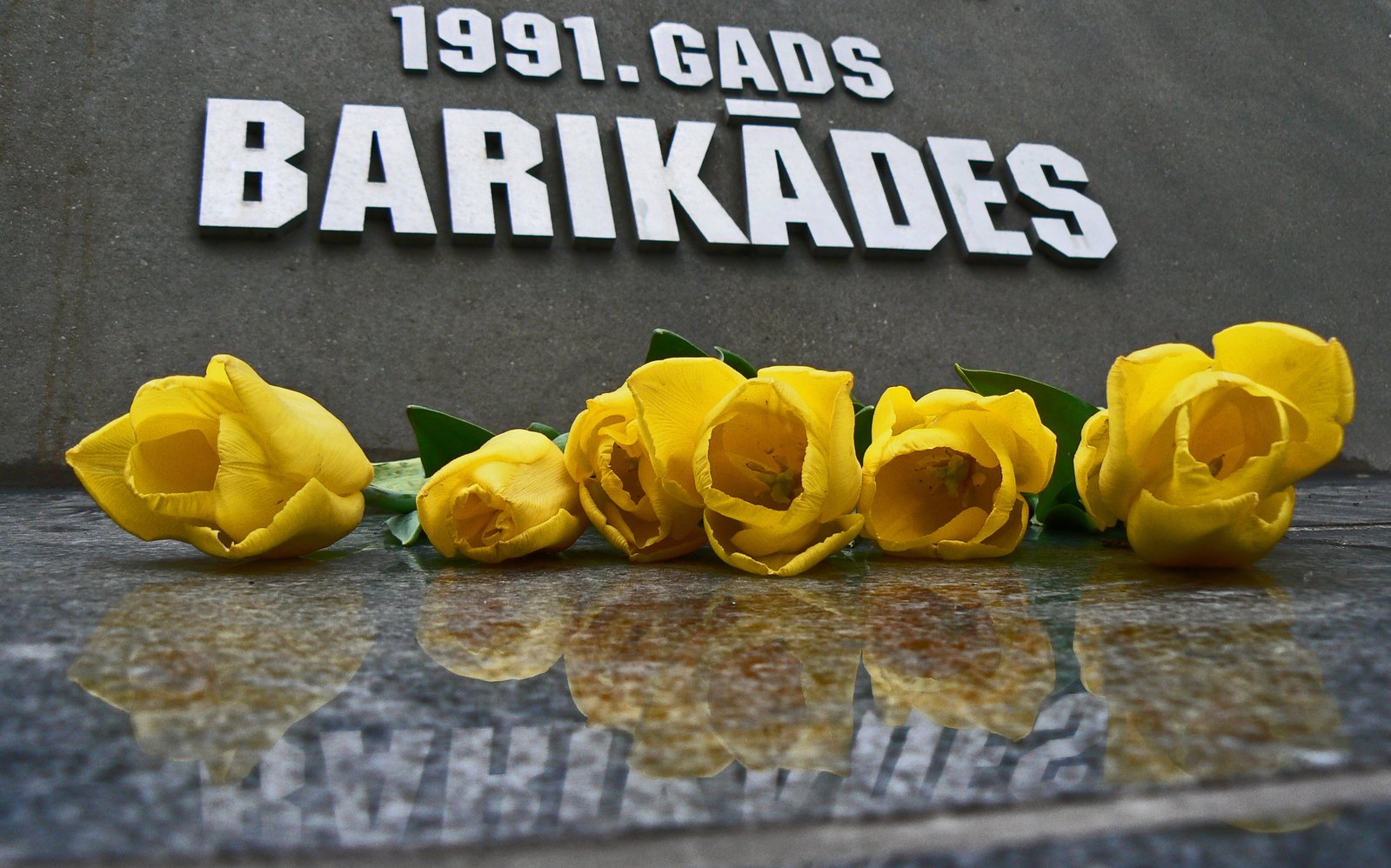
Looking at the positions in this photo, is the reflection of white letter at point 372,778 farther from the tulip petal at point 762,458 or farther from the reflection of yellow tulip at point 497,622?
the tulip petal at point 762,458

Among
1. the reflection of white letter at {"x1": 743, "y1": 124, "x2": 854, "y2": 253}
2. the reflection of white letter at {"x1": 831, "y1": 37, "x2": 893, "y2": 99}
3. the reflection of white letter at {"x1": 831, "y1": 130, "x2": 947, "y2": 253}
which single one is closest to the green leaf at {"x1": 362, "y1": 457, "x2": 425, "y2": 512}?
the reflection of white letter at {"x1": 743, "y1": 124, "x2": 854, "y2": 253}

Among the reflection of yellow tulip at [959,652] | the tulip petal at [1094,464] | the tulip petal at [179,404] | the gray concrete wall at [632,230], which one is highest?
the gray concrete wall at [632,230]

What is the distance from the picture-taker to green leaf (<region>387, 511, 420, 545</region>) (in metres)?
0.58

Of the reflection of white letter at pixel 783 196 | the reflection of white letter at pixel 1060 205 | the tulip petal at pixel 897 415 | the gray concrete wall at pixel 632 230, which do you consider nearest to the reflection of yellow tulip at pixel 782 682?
the tulip petal at pixel 897 415

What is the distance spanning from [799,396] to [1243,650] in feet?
0.63

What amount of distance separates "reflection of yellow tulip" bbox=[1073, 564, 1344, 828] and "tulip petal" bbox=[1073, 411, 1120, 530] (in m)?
0.05

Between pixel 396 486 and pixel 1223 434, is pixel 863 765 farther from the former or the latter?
pixel 396 486

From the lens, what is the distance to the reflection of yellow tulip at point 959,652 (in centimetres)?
23

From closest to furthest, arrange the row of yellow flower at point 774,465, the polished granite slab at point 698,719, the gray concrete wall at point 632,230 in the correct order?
the polished granite slab at point 698,719
the row of yellow flower at point 774,465
the gray concrete wall at point 632,230

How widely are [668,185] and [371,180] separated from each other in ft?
1.71

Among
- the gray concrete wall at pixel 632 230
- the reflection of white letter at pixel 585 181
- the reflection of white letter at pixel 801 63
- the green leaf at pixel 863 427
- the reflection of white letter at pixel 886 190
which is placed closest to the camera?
the green leaf at pixel 863 427

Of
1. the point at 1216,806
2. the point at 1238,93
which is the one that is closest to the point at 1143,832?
the point at 1216,806

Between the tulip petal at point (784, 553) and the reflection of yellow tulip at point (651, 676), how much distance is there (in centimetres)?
2

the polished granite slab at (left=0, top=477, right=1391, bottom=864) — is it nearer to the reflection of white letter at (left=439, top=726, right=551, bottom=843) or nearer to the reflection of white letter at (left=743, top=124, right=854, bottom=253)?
the reflection of white letter at (left=439, top=726, right=551, bottom=843)
